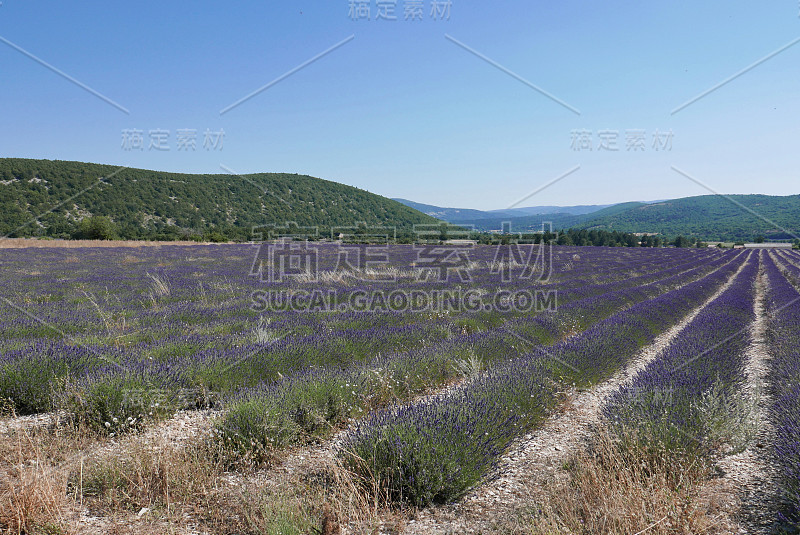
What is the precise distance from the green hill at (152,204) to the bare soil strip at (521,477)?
44.9 meters

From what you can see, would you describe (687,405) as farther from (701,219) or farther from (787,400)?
(701,219)

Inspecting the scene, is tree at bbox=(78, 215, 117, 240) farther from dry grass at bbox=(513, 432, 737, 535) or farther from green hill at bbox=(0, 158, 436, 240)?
dry grass at bbox=(513, 432, 737, 535)

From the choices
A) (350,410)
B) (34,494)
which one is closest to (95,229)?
(350,410)

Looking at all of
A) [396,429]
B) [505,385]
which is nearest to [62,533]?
[396,429]

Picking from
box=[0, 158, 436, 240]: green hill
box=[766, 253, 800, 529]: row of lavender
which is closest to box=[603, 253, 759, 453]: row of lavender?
box=[766, 253, 800, 529]: row of lavender

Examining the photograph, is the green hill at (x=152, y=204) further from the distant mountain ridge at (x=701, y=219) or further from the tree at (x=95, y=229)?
the distant mountain ridge at (x=701, y=219)

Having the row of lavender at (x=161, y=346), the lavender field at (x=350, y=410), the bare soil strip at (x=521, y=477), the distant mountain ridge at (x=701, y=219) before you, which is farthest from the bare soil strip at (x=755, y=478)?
the distant mountain ridge at (x=701, y=219)

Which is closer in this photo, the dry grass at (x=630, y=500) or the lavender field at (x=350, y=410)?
the dry grass at (x=630, y=500)

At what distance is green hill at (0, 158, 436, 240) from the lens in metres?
46.3

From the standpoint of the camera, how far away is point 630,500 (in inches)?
83.0

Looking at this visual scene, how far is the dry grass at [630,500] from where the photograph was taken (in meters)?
1.98

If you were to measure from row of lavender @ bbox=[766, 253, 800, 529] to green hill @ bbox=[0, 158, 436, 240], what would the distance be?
44.8 meters

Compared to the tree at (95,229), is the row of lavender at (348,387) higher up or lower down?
lower down

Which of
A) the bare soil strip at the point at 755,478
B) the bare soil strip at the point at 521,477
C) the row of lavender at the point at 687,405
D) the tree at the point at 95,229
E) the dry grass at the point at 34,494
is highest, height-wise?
the tree at the point at 95,229
